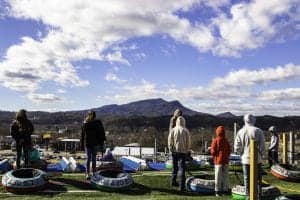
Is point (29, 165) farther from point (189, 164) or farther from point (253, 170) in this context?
point (253, 170)

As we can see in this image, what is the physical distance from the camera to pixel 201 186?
15289 mm

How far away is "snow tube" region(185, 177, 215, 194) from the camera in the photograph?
15.3m

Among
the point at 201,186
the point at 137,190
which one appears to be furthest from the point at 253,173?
the point at 137,190

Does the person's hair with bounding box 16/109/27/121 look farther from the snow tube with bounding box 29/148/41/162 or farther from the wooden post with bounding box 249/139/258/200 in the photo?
the wooden post with bounding box 249/139/258/200

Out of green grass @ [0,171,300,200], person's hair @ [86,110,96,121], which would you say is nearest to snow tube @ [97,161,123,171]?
green grass @ [0,171,300,200]

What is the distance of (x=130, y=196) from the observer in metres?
14.1

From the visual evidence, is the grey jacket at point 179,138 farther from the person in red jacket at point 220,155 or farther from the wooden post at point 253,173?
the wooden post at point 253,173

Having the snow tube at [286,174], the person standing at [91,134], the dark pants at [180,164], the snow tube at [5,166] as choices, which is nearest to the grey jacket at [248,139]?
the dark pants at [180,164]

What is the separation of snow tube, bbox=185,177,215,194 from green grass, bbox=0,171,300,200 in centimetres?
44

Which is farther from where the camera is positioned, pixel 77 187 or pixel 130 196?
pixel 77 187

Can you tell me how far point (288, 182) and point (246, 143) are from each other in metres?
7.26

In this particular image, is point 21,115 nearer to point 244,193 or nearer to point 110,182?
point 110,182

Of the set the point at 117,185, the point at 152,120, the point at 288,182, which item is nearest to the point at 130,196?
the point at 117,185

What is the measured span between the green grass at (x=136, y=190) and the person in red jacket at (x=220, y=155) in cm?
48
